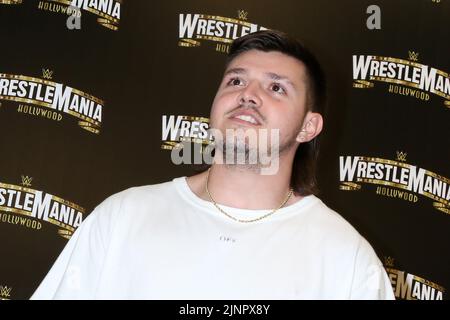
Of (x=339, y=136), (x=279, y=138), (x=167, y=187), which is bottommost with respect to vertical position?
(x=167, y=187)

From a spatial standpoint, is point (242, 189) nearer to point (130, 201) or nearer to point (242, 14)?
point (130, 201)

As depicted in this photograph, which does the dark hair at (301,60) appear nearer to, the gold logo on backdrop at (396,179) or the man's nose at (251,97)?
the man's nose at (251,97)

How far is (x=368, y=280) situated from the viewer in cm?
178

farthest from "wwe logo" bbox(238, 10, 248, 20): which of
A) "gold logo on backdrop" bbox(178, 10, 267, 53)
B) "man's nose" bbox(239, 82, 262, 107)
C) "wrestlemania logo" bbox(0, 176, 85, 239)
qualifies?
"man's nose" bbox(239, 82, 262, 107)

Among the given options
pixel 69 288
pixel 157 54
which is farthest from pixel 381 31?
pixel 69 288

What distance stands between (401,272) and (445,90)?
1.05m

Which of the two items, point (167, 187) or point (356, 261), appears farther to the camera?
point (167, 187)

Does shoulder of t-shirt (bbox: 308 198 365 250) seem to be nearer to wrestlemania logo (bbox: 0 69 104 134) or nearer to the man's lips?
the man's lips

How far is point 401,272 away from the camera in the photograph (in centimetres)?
320

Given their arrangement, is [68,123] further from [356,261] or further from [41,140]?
[356,261]

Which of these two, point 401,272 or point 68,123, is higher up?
point 68,123

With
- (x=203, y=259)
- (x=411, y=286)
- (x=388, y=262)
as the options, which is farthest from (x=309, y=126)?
(x=411, y=286)

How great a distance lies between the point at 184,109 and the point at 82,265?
161 cm

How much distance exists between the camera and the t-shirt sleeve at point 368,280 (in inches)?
69.2
